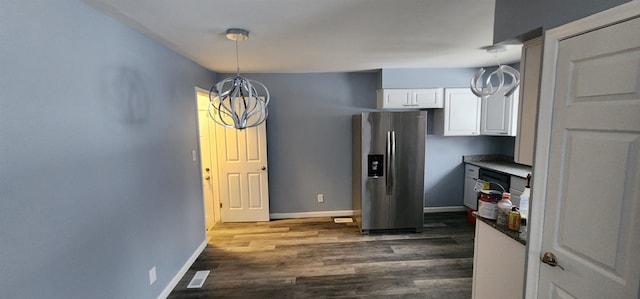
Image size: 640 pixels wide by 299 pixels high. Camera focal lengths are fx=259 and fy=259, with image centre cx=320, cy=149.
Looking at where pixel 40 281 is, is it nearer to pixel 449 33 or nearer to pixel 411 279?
pixel 411 279

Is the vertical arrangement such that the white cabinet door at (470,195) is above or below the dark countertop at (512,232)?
below

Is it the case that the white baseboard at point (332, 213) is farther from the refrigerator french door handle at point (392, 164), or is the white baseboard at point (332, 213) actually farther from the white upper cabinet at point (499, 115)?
the white upper cabinet at point (499, 115)

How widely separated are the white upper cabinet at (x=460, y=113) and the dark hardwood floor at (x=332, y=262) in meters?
1.40

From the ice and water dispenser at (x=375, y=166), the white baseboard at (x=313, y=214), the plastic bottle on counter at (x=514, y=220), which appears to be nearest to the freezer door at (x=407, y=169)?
the ice and water dispenser at (x=375, y=166)

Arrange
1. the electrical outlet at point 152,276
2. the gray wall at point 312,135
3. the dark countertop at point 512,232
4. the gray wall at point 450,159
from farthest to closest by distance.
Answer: the gray wall at point 450,159 < the gray wall at point 312,135 < the electrical outlet at point 152,276 < the dark countertop at point 512,232

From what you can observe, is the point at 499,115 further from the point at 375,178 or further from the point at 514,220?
the point at 514,220

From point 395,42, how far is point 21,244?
2.87 metres

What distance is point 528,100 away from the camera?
155 centimetres

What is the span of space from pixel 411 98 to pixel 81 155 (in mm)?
3655

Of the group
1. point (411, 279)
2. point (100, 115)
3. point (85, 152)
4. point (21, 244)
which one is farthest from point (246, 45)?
point (411, 279)

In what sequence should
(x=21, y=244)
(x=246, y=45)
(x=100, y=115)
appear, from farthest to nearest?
(x=246, y=45) < (x=100, y=115) < (x=21, y=244)

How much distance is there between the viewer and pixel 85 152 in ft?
5.04

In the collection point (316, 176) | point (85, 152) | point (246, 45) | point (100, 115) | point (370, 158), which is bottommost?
point (316, 176)

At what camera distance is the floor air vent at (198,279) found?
A: 2.53m
